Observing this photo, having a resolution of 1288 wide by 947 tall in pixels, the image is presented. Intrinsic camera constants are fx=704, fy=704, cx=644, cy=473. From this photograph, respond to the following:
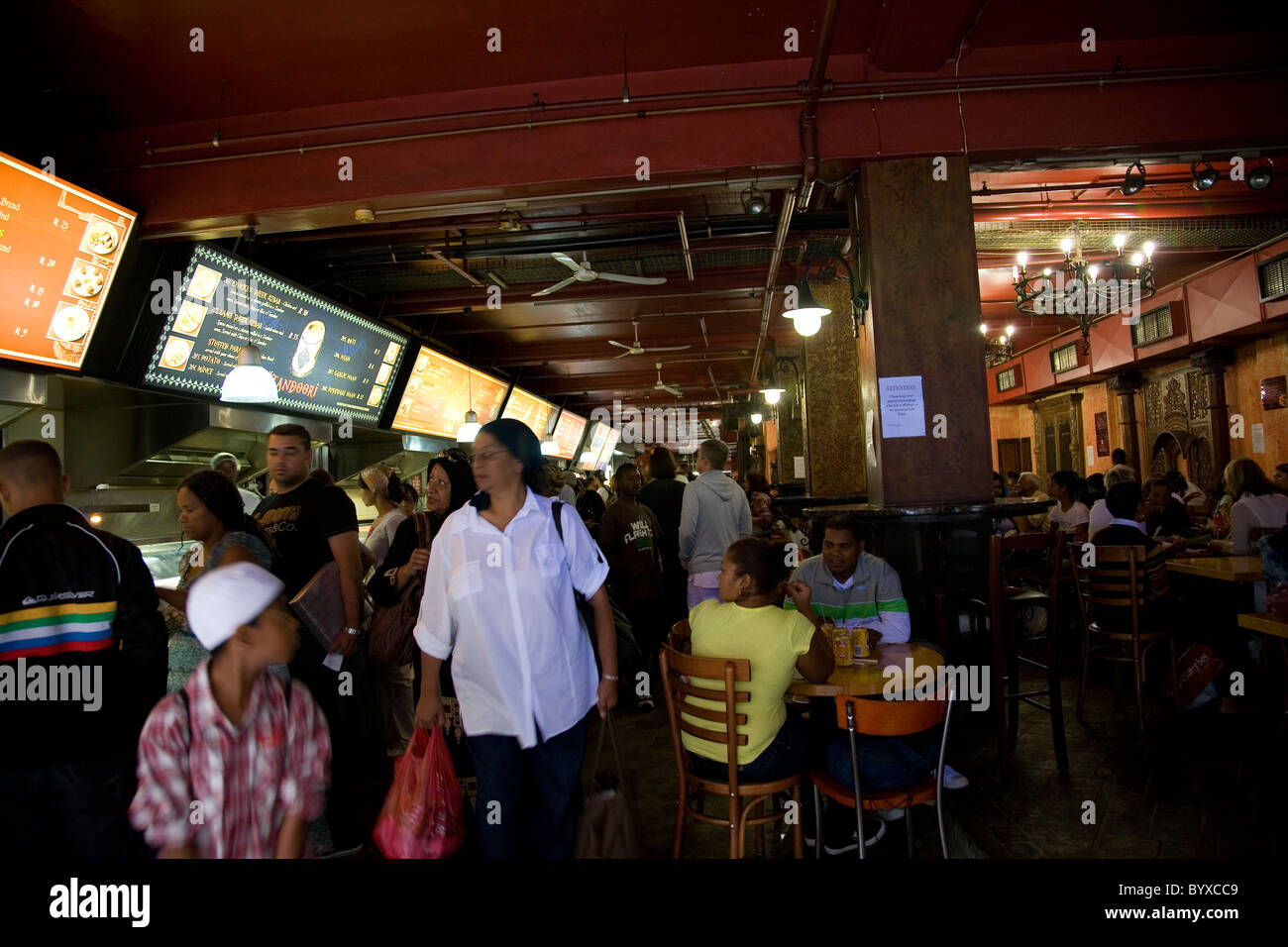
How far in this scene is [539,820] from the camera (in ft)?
8.19

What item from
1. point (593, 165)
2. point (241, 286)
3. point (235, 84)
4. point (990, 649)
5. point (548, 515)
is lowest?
point (990, 649)

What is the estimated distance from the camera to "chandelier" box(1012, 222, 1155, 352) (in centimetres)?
720

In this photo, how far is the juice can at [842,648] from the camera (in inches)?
125

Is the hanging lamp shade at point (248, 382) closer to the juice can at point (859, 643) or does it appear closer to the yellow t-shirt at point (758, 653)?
the yellow t-shirt at point (758, 653)

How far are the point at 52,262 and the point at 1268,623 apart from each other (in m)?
6.52

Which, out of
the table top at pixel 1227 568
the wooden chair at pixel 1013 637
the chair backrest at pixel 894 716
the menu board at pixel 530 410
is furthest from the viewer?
the menu board at pixel 530 410

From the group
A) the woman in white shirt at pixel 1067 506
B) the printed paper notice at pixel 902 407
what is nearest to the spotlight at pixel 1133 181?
the printed paper notice at pixel 902 407

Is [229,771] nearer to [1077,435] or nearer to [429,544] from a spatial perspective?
[429,544]

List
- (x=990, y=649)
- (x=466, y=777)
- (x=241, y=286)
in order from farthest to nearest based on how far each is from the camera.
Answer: (x=241, y=286)
(x=990, y=649)
(x=466, y=777)

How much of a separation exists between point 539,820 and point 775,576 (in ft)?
4.11

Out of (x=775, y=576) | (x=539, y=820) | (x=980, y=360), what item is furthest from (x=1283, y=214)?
(x=539, y=820)

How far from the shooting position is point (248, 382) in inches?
191

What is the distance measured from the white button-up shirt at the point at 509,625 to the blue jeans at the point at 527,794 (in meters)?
0.06
